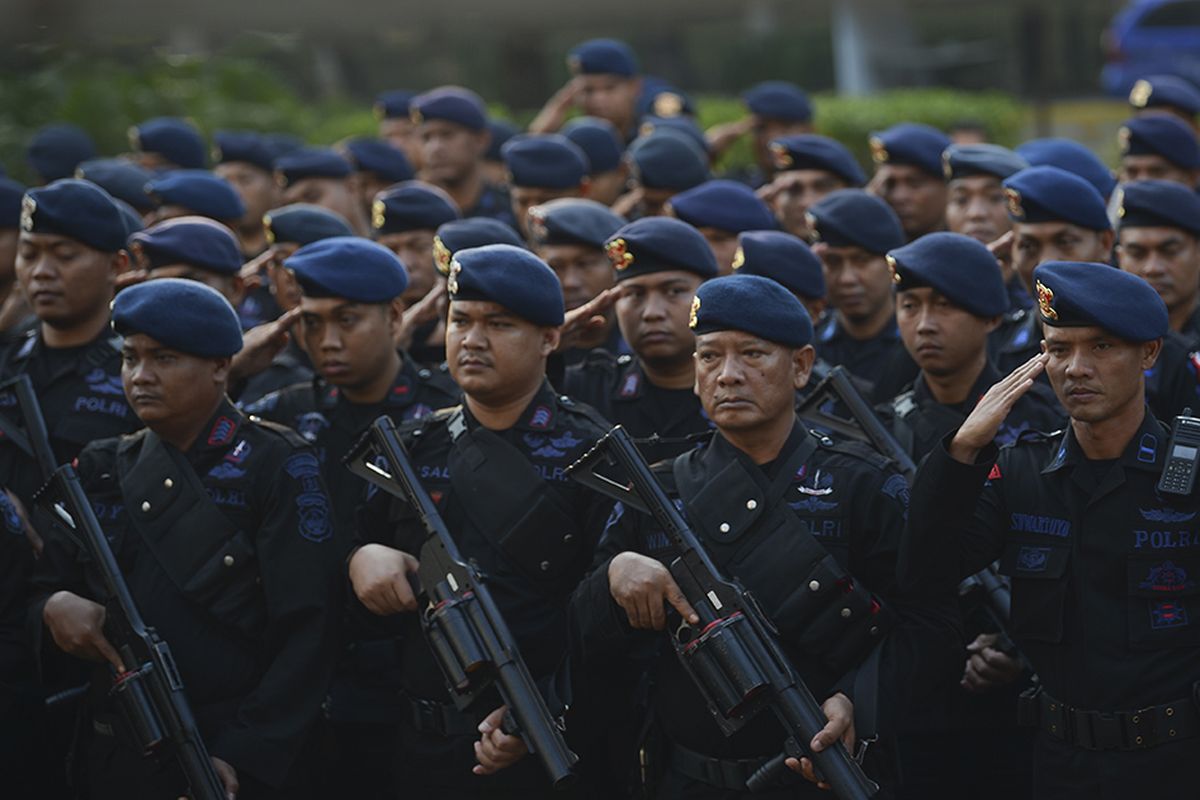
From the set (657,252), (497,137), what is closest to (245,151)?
(497,137)

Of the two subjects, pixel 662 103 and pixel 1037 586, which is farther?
pixel 662 103

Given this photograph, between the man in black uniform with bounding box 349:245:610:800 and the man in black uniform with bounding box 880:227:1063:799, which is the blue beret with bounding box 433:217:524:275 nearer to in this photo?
the man in black uniform with bounding box 349:245:610:800

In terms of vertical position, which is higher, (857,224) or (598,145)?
(857,224)

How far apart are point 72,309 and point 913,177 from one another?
4685mm

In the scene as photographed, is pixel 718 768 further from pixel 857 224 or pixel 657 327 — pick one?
pixel 857 224

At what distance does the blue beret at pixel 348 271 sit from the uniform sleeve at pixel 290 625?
110 centimetres

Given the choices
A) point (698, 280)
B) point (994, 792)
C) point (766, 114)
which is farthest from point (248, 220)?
point (994, 792)

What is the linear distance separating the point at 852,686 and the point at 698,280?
231 cm

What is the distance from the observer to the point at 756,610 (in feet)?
15.9

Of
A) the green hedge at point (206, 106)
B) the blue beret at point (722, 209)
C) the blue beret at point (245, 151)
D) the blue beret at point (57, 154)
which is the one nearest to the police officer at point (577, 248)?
the blue beret at point (722, 209)

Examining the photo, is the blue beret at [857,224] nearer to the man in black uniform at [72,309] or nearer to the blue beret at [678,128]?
the blue beret at [678,128]

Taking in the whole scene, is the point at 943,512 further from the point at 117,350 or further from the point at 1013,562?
the point at 117,350

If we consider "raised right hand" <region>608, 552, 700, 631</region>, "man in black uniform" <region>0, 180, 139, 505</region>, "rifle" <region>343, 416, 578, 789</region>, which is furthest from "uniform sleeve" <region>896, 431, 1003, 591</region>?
"man in black uniform" <region>0, 180, 139, 505</region>

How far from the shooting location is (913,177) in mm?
9281
